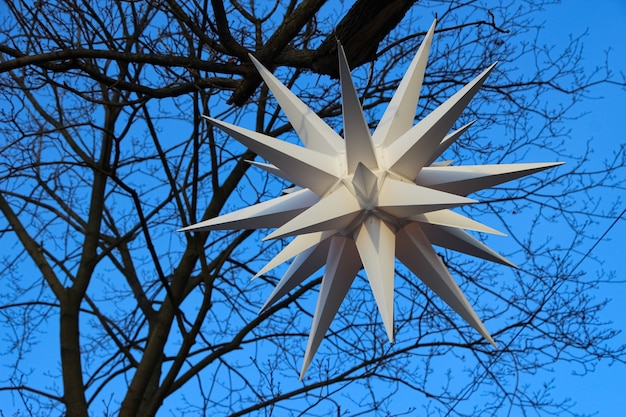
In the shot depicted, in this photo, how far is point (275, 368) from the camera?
455 centimetres

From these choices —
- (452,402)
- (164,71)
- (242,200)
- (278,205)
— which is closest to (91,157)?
(242,200)

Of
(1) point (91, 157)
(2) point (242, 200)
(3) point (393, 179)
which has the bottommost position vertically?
(3) point (393, 179)

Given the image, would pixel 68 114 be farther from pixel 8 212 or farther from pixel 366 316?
pixel 366 316

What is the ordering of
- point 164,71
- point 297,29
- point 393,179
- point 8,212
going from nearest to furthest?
point 393,179 → point 297,29 → point 164,71 → point 8,212

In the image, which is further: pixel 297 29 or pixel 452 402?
pixel 452 402

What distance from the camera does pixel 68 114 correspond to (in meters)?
5.70

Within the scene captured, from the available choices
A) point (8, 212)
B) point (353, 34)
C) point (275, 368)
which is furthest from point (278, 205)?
point (8, 212)

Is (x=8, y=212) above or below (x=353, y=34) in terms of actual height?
above

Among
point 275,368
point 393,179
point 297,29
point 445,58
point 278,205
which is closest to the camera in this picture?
point 393,179

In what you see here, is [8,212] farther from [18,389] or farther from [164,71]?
[164,71]

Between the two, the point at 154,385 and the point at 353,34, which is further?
the point at 154,385

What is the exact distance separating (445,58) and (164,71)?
2095 millimetres

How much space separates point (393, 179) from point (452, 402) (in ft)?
10.8

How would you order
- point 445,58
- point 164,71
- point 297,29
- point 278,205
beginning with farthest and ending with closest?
point 445,58, point 164,71, point 297,29, point 278,205
